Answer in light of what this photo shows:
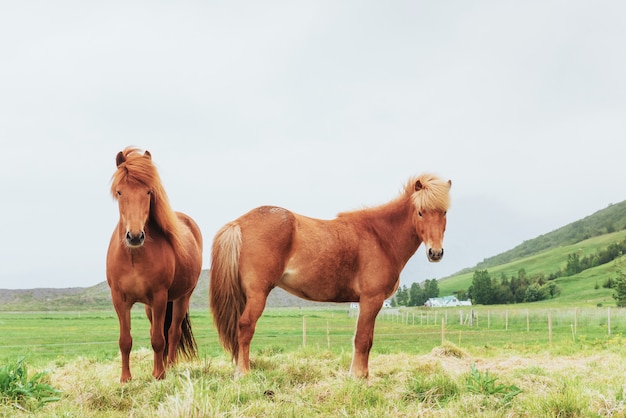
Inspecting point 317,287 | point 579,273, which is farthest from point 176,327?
point 579,273

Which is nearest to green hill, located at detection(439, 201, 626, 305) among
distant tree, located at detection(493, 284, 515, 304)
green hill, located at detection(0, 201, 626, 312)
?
green hill, located at detection(0, 201, 626, 312)

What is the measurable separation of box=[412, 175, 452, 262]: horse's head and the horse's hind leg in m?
2.27

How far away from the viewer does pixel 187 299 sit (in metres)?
7.89

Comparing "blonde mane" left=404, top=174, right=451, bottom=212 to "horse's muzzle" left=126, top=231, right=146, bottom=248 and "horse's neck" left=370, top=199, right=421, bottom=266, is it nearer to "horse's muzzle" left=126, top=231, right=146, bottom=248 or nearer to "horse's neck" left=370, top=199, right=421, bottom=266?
"horse's neck" left=370, top=199, right=421, bottom=266

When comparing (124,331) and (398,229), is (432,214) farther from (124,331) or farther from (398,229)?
(124,331)

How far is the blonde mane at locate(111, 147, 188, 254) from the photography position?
5969mm

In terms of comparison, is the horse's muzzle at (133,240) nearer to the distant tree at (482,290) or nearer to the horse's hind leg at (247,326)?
the horse's hind leg at (247,326)

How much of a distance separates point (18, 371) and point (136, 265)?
1.61 m

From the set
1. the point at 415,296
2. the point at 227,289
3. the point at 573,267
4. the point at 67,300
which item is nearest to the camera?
the point at 227,289

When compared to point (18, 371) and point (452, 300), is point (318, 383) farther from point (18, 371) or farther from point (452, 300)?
point (452, 300)

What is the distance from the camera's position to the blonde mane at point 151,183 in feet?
19.6

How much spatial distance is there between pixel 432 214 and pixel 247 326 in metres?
2.84

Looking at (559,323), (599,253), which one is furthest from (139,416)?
(599,253)

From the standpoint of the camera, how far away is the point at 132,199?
19.0ft
